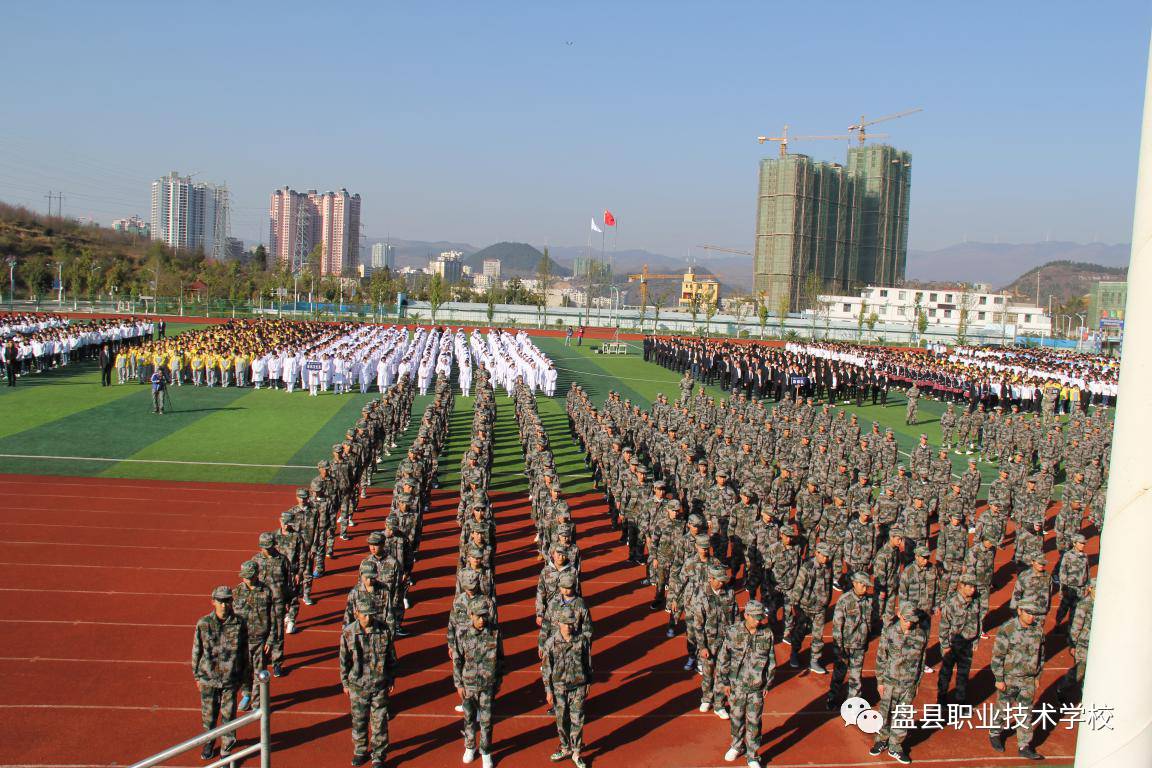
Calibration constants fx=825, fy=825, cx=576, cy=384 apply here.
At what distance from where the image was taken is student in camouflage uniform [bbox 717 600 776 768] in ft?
20.5

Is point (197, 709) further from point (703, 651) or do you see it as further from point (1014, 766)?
point (1014, 766)

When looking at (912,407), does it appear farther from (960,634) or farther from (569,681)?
(569,681)

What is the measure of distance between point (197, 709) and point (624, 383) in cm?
2634

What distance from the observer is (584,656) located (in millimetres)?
6277

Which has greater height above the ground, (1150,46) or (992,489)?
(1150,46)

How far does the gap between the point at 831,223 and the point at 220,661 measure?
13248 centimetres

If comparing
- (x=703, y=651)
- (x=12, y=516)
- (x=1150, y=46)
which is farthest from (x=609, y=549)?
(x=1150, y=46)

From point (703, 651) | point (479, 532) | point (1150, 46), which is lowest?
point (703, 651)

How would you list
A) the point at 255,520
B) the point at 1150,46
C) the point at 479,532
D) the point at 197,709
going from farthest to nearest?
the point at 255,520, the point at 479,532, the point at 197,709, the point at 1150,46

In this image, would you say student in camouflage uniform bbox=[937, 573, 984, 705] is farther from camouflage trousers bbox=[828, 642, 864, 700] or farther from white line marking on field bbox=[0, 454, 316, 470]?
white line marking on field bbox=[0, 454, 316, 470]

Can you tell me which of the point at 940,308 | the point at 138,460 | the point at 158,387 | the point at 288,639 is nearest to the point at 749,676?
the point at 288,639

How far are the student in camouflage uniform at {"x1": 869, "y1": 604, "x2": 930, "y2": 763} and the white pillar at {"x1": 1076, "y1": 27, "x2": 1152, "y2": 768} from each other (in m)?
3.80

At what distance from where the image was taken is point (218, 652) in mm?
6098

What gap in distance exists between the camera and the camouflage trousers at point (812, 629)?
25.9 feet
